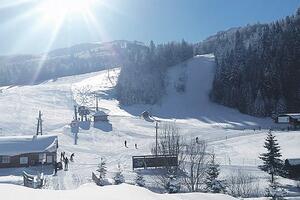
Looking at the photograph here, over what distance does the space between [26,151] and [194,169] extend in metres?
20.4

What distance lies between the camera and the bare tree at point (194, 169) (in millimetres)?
32912

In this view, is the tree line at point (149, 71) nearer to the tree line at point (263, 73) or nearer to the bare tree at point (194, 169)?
the tree line at point (263, 73)

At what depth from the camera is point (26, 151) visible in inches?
1991

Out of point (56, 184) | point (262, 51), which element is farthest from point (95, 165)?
point (262, 51)

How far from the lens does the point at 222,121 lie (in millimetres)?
106000

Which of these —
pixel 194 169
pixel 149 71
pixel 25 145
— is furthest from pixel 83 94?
pixel 194 169

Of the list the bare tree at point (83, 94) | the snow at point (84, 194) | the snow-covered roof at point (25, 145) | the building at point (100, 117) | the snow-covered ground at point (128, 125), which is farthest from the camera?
the bare tree at point (83, 94)

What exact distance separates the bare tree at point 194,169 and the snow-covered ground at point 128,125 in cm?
335

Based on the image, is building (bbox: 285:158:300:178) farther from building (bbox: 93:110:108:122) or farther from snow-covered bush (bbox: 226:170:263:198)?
building (bbox: 93:110:108:122)

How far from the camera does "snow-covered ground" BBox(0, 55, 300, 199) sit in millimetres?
50000

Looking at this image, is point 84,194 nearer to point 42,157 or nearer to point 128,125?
point 42,157

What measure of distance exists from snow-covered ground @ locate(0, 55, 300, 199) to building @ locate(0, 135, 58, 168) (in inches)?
88.7

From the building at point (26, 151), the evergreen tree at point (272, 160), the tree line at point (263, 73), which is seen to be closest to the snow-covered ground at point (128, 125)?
the evergreen tree at point (272, 160)

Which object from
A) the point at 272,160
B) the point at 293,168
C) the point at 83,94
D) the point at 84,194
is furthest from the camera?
the point at 83,94
